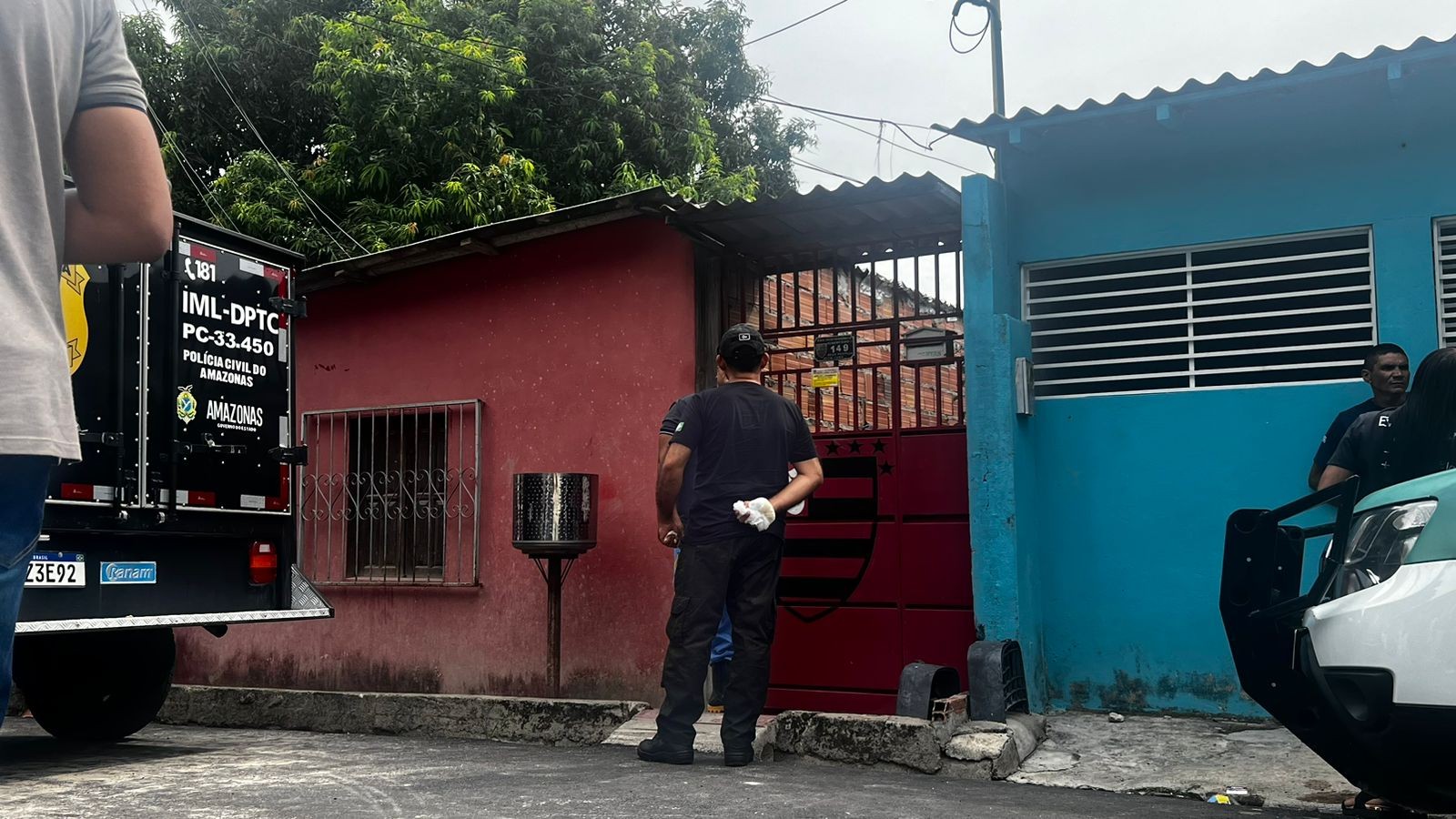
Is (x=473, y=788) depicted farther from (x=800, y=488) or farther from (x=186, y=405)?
(x=186, y=405)

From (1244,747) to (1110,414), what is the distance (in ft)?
6.07

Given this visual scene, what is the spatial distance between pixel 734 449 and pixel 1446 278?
136 inches

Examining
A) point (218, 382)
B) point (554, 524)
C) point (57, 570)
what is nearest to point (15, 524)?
point (57, 570)

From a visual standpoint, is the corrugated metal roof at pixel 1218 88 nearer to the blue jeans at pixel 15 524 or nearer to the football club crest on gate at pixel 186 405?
the football club crest on gate at pixel 186 405

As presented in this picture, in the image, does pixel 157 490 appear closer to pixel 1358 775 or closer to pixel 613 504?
pixel 613 504

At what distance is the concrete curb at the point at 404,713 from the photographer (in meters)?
7.22

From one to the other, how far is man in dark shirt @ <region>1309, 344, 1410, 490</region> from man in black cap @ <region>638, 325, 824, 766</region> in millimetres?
2381

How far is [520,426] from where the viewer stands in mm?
8609

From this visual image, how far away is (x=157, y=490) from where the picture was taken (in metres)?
6.19

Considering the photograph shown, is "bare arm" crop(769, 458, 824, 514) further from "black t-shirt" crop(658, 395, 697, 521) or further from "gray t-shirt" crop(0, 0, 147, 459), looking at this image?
"gray t-shirt" crop(0, 0, 147, 459)

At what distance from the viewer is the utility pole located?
51.3 feet

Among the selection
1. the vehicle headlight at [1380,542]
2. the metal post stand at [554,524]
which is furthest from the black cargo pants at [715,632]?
the vehicle headlight at [1380,542]

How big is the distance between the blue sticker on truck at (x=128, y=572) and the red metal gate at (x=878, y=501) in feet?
10.8

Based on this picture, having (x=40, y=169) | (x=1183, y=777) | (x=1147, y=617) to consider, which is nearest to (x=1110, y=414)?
(x=1147, y=617)
